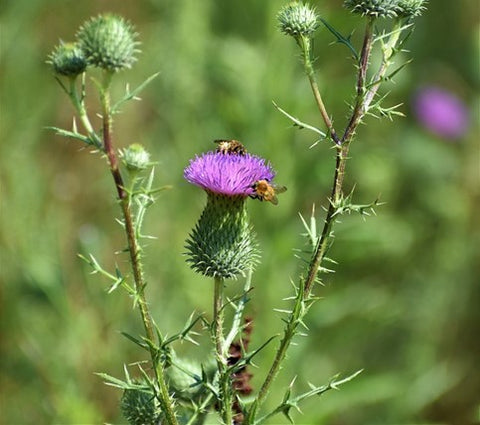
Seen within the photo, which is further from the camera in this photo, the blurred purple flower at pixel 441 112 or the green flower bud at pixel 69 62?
the blurred purple flower at pixel 441 112

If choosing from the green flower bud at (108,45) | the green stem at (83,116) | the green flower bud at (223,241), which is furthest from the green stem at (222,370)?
the green flower bud at (108,45)

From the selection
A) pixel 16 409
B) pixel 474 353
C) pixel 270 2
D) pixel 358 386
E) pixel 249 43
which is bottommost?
pixel 358 386

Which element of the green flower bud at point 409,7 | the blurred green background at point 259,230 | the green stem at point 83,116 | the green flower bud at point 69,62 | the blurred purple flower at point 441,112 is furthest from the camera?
the blurred purple flower at point 441,112

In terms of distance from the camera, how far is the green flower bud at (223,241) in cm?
215

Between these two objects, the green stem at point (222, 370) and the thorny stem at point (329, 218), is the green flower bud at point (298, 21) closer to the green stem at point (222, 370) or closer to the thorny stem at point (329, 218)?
the thorny stem at point (329, 218)

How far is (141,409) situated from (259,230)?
2.56 m

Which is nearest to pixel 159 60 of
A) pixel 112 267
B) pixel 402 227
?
pixel 112 267

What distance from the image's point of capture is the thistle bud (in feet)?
6.99

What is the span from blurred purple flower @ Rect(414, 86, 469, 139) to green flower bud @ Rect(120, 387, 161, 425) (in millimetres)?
4633

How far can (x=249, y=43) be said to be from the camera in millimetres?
5242

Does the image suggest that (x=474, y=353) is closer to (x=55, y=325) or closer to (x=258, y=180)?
(x=55, y=325)

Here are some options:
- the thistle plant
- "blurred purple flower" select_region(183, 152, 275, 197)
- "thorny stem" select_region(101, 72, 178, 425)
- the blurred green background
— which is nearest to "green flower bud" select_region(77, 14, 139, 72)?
the thistle plant

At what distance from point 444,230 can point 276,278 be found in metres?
1.80

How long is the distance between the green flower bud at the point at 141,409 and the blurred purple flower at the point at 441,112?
4633mm
